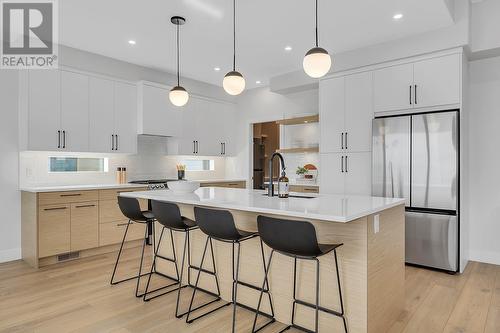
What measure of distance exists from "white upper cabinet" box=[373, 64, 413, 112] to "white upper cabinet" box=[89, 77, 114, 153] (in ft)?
12.5

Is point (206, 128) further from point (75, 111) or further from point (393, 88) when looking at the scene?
point (393, 88)

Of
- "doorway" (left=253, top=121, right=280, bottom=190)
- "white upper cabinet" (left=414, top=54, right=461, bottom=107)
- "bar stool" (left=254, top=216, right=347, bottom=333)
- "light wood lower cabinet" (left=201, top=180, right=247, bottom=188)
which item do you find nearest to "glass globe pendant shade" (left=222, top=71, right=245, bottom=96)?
"bar stool" (left=254, top=216, right=347, bottom=333)

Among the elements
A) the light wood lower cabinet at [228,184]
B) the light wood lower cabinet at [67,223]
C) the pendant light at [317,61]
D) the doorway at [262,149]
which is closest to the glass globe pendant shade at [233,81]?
the pendant light at [317,61]

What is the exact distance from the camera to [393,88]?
13.4ft

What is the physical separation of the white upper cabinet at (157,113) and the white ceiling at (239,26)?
52cm

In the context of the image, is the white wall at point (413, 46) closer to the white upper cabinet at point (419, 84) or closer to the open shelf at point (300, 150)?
the white upper cabinet at point (419, 84)

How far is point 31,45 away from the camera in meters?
4.15

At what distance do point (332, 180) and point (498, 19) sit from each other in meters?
2.65

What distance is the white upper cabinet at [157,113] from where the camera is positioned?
16.8ft

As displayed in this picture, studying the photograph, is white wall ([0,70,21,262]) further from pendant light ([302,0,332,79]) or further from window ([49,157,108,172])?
pendant light ([302,0,332,79])

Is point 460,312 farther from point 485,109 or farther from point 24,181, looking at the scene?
point 24,181

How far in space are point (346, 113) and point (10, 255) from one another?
4.79m

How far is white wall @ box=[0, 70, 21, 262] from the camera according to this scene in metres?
4.02

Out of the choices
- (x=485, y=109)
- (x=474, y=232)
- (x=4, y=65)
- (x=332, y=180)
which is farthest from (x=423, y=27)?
(x=4, y=65)
